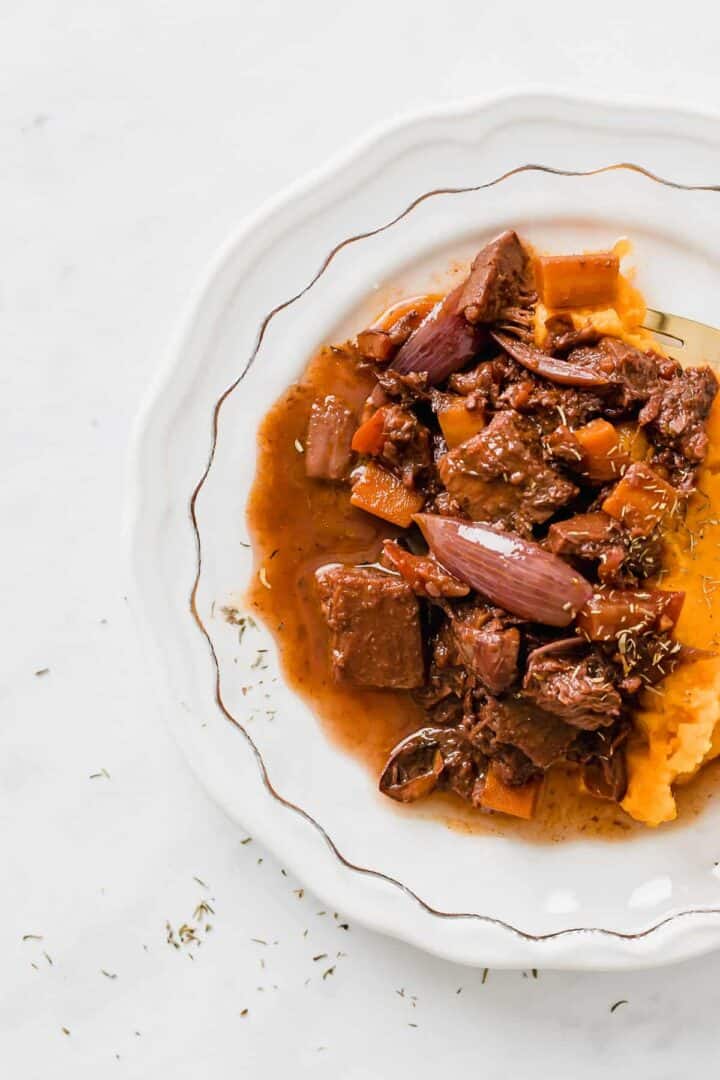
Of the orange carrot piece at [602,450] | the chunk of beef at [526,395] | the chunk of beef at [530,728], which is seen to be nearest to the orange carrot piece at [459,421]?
the chunk of beef at [526,395]

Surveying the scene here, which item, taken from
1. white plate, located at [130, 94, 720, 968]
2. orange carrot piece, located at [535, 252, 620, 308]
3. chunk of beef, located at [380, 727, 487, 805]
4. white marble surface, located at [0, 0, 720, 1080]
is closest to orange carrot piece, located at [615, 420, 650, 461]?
orange carrot piece, located at [535, 252, 620, 308]

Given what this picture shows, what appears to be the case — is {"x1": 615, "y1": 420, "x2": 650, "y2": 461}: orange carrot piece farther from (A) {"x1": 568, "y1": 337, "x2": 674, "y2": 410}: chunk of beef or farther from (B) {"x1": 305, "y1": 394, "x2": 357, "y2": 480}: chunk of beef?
(B) {"x1": 305, "y1": 394, "x2": 357, "y2": 480}: chunk of beef

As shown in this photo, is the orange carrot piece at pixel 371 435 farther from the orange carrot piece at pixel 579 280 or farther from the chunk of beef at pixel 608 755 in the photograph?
the chunk of beef at pixel 608 755

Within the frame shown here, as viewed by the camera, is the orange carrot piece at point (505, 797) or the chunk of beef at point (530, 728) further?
the orange carrot piece at point (505, 797)

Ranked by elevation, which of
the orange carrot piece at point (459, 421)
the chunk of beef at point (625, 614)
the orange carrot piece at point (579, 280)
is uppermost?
the orange carrot piece at point (579, 280)

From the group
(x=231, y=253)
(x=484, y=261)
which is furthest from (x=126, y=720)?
(x=484, y=261)
